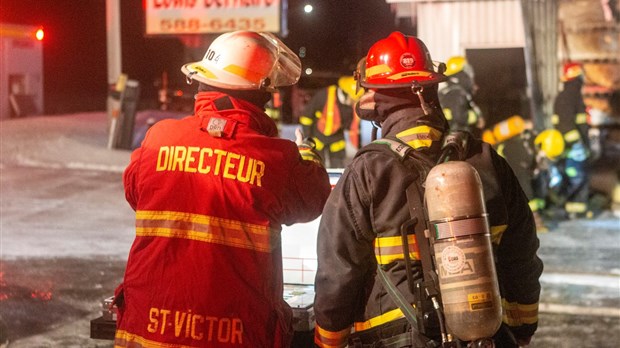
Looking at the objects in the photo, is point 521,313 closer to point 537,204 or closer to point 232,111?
point 232,111

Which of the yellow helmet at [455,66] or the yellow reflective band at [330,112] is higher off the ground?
the yellow helmet at [455,66]

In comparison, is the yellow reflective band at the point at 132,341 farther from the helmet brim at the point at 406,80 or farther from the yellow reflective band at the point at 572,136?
the yellow reflective band at the point at 572,136

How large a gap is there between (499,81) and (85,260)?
32.0 ft

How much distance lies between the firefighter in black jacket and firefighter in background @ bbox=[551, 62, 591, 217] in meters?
9.09

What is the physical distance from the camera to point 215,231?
9.46 feet

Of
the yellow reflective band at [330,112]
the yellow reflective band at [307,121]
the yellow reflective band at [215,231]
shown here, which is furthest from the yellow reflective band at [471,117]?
the yellow reflective band at [215,231]

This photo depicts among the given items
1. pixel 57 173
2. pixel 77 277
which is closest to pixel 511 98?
pixel 57 173

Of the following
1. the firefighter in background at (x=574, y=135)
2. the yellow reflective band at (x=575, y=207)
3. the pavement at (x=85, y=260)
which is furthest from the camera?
the yellow reflective band at (x=575, y=207)

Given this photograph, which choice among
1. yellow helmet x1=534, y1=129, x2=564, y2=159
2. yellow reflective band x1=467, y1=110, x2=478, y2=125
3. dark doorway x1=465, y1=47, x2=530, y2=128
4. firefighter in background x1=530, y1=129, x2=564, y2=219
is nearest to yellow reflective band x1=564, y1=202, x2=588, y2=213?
firefighter in background x1=530, y1=129, x2=564, y2=219

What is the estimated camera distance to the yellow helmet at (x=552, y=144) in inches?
461

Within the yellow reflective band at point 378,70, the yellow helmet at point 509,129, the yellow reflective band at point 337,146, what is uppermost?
the yellow reflective band at point 378,70

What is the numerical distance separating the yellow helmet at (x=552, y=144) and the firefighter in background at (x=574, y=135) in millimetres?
196

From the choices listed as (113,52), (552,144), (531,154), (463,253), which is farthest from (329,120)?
(463,253)

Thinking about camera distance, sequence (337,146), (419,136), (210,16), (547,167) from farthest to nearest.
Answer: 1. (210,16)
2. (337,146)
3. (547,167)
4. (419,136)
